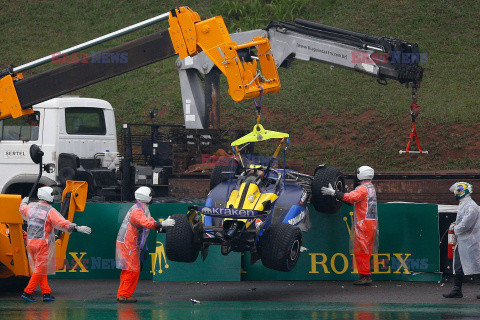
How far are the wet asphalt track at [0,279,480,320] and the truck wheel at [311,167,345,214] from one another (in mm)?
1250

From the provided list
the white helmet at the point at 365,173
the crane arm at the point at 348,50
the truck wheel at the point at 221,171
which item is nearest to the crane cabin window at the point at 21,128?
the truck wheel at the point at 221,171

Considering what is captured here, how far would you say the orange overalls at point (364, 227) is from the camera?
13.6m

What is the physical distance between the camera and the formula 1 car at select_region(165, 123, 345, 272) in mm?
11977

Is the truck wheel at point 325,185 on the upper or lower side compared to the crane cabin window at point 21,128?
lower

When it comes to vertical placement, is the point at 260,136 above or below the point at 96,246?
above

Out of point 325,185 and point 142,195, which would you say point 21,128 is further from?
point 325,185

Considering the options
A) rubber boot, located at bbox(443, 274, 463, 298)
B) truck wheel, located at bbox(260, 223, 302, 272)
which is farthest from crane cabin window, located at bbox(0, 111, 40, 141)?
rubber boot, located at bbox(443, 274, 463, 298)

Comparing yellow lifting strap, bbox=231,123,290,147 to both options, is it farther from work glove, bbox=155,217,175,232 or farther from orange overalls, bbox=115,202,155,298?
orange overalls, bbox=115,202,155,298

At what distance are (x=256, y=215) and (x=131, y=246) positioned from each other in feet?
6.28

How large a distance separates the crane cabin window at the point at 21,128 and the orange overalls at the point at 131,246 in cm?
573

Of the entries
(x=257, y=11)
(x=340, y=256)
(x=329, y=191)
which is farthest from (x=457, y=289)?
(x=257, y=11)

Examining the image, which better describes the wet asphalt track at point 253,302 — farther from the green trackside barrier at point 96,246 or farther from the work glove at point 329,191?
the work glove at point 329,191

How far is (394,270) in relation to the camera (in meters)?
14.2

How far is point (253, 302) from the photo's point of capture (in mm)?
12320
